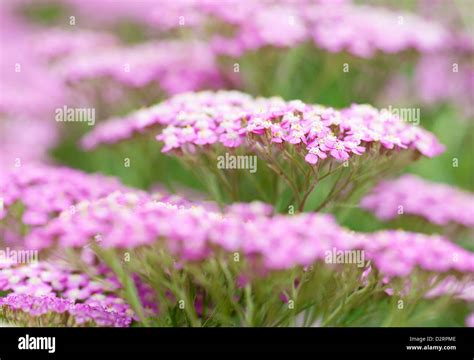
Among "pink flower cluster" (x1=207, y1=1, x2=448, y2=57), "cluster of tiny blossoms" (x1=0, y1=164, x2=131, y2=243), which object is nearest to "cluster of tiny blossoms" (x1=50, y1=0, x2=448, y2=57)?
"pink flower cluster" (x1=207, y1=1, x2=448, y2=57)

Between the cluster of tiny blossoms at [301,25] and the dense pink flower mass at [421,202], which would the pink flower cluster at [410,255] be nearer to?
the dense pink flower mass at [421,202]

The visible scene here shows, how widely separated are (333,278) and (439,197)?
2.00 feet

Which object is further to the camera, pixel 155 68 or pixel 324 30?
pixel 155 68

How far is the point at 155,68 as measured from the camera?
6.78 feet

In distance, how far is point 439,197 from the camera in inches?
73.3

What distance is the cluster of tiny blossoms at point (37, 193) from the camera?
5.18 ft

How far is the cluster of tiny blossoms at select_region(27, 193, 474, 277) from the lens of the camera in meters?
1.14

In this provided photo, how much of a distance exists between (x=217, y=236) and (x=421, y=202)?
0.84 m

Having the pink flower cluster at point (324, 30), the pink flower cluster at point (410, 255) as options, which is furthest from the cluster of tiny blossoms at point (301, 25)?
the pink flower cluster at point (410, 255)

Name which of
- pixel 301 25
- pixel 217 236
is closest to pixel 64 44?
pixel 301 25

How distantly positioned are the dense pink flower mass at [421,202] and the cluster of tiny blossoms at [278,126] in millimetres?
293

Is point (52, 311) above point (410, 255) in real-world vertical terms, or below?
below

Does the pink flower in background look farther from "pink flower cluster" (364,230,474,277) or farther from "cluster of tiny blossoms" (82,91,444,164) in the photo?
"pink flower cluster" (364,230,474,277)

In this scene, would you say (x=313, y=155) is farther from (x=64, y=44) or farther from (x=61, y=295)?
(x=64, y=44)
